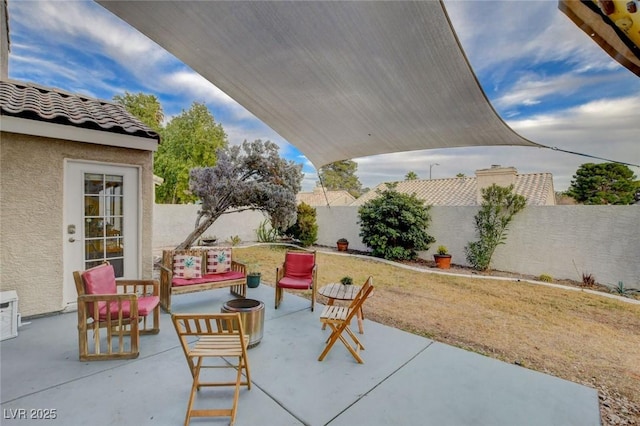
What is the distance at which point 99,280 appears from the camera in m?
3.41

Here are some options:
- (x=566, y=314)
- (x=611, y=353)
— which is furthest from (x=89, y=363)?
(x=566, y=314)

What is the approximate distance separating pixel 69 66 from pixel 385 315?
11102 millimetres

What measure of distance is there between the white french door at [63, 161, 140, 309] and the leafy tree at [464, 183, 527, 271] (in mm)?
9054

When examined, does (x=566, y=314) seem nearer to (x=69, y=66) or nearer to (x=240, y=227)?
(x=240, y=227)

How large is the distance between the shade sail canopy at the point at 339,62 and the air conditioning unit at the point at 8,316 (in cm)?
359

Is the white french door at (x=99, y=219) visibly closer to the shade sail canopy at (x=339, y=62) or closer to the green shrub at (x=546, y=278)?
the shade sail canopy at (x=339, y=62)

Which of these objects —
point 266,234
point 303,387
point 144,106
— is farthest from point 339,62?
point 144,106

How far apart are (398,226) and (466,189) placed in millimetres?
5708

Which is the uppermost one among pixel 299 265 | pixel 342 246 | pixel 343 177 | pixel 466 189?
pixel 343 177

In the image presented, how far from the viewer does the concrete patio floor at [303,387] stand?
2.36 metres

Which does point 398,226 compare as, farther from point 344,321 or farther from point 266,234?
point 344,321

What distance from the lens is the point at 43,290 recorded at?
4.12 meters

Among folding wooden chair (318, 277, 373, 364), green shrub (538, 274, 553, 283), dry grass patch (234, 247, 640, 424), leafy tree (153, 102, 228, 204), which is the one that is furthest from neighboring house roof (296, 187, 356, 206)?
folding wooden chair (318, 277, 373, 364)

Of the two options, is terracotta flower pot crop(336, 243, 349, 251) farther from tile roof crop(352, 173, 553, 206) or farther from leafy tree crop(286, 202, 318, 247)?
tile roof crop(352, 173, 553, 206)
